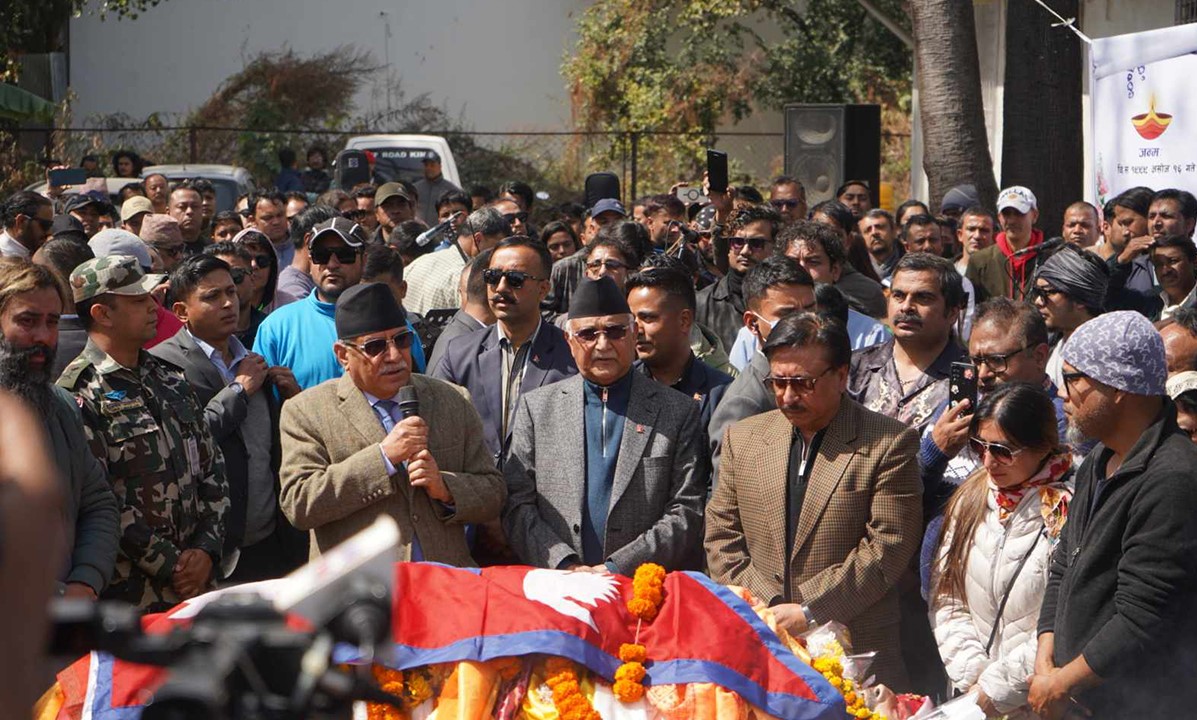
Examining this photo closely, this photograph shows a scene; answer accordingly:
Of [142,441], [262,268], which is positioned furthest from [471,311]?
[142,441]

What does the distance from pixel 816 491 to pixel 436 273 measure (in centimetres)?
500

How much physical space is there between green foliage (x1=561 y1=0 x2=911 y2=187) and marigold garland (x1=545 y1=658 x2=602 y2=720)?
19904mm

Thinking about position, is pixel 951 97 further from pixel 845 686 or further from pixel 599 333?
pixel 845 686

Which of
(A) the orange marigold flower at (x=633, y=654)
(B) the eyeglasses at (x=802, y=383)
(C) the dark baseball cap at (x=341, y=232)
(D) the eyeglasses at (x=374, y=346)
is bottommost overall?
(A) the orange marigold flower at (x=633, y=654)

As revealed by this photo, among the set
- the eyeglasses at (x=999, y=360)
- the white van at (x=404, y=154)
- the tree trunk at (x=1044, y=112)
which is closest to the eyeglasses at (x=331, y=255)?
the eyeglasses at (x=999, y=360)

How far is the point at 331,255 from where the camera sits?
737 cm

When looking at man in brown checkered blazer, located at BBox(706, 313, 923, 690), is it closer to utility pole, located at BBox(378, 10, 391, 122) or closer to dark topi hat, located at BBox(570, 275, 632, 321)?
dark topi hat, located at BBox(570, 275, 632, 321)

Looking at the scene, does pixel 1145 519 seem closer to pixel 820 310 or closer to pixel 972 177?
pixel 820 310

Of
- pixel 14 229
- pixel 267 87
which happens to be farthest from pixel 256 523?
pixel 267 87

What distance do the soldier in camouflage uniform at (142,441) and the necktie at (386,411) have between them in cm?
65

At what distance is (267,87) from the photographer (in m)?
25.6

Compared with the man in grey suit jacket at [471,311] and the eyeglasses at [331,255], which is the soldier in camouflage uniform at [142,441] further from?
the eyeglasses at [331,255]

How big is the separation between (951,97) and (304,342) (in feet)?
26.5

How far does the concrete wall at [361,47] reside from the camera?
26.5 m
